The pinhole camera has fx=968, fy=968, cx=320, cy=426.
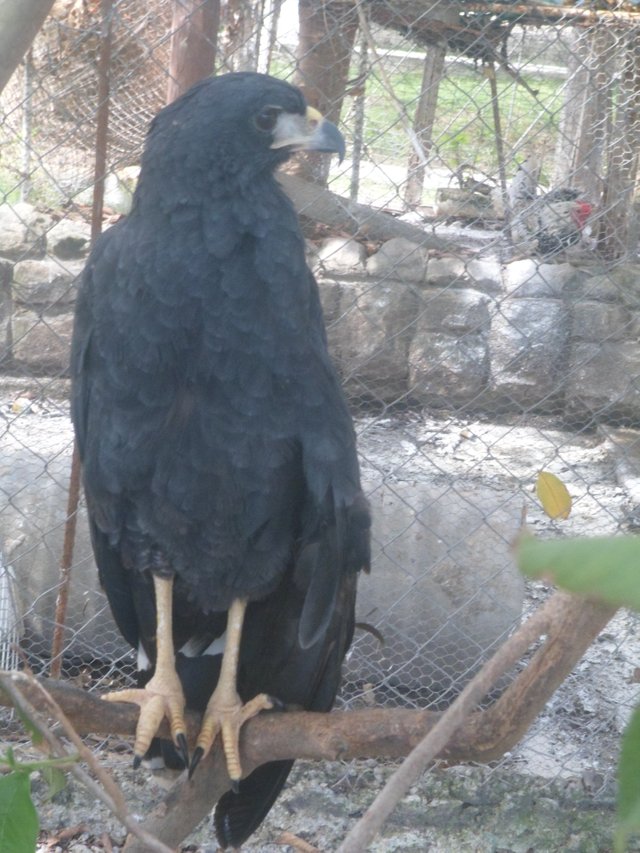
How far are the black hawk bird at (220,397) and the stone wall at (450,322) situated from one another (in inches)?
76.5

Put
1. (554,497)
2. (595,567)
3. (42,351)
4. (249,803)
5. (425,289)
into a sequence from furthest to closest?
1. (425,289)
2. (42,351)
3. (249,803)
4. (554,497)
5. (595,567)

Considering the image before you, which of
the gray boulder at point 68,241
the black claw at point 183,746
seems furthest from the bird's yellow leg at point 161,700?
the gray boulder at point 68,241

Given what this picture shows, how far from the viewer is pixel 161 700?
2.14 meters

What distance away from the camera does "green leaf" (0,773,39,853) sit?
1.04 m

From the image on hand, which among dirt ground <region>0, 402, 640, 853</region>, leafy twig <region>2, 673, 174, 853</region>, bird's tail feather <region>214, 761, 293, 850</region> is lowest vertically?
dirt ground <region>0, 402, 640, 853</region>

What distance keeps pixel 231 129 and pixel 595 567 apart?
1.86 meters

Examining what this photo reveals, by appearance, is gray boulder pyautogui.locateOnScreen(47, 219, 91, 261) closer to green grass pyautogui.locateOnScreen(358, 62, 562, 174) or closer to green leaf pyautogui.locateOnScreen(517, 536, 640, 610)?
green grass pyautogui.locateOnScreen(358, 62, 562, 174)

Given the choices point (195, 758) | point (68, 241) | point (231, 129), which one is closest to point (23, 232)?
point (68, 241)

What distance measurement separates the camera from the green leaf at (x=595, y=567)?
40 centimetres

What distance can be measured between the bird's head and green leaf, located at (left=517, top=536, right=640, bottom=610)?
5.92 ft

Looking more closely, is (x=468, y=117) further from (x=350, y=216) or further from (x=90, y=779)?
(x=90, y=779)

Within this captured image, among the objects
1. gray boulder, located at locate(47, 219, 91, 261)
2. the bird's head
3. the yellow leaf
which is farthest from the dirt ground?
gray boulder, located at locate(47, 219, 91, 261)

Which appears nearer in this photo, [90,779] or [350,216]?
[90,779]

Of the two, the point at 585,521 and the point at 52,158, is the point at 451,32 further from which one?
the point at 585,521
